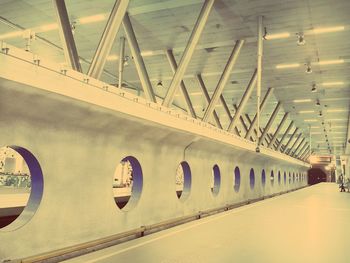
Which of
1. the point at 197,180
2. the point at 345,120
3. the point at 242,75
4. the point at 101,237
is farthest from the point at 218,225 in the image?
the point at 345,120

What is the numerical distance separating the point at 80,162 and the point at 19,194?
8.99m

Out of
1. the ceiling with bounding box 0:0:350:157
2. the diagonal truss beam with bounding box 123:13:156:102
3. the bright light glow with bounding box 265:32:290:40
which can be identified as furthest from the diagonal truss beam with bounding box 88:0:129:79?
the bright light glow with bounding box 265:32:290:40

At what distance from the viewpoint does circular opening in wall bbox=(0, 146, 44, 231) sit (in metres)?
5.67

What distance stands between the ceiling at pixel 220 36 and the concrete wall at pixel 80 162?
14.5ft

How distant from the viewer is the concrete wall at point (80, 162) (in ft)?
17.3

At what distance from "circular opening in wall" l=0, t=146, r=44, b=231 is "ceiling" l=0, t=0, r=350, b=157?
16.4 feet

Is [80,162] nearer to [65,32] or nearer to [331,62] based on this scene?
[65,32]

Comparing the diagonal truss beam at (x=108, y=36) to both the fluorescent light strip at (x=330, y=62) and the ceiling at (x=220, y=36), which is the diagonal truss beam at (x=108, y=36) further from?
the fluorescent light strip at (x=330, y=62)

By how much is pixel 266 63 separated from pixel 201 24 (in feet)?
23.8

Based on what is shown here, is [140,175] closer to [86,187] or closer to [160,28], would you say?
[86,187]

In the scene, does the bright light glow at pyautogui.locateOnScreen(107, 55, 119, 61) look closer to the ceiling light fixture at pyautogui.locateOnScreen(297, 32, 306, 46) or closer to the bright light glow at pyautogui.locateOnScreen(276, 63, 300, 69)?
the bright light glow at pyautogui.locateOnScreen(276, 63, 300, 69)

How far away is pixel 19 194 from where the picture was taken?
14.0 m

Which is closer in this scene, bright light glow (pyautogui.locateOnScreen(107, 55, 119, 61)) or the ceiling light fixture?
the ceiling light fixture

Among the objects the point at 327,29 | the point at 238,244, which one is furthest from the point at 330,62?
the point at 238,244
